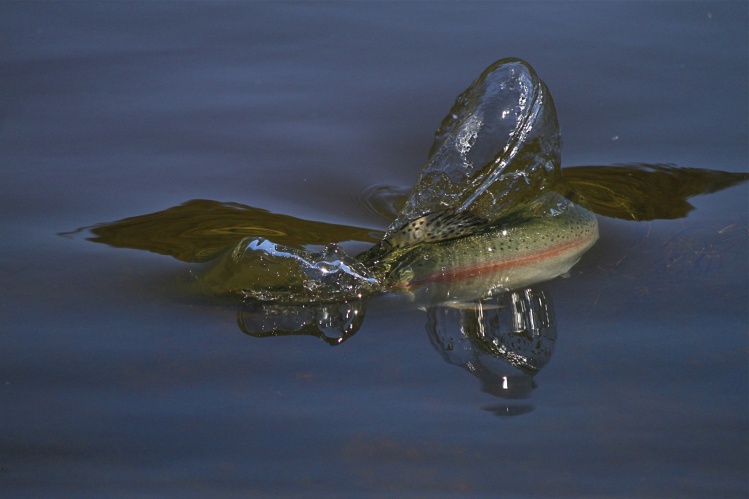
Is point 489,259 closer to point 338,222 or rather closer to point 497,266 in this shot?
point 497,266

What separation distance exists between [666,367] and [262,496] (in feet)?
6.68

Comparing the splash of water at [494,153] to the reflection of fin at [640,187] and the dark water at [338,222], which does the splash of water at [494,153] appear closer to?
the reflection of fin at [640,187]

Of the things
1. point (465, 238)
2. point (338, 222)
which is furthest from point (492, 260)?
point (338, 222)

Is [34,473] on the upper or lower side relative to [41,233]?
lower

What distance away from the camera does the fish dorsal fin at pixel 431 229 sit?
5.20 m

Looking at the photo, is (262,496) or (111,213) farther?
(111,213)

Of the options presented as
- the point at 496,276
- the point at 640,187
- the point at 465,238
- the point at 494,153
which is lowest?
the point at 496,276

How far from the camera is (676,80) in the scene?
751 centimetres

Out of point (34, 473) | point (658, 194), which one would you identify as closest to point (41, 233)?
point (34, 473)

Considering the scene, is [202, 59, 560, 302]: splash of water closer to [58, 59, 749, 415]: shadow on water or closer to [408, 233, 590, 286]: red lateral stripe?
[58, 59, 749, 415]: shadow on water

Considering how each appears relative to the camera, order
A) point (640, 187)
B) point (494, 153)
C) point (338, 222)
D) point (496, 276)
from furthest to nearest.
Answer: point (640, 187) → point (494, 153) → point (338, 222) → point (496, 276)

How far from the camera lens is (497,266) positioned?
202 inches

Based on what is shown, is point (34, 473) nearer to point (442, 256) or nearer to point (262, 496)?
point (262, 496)

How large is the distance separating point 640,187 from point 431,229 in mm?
1826
